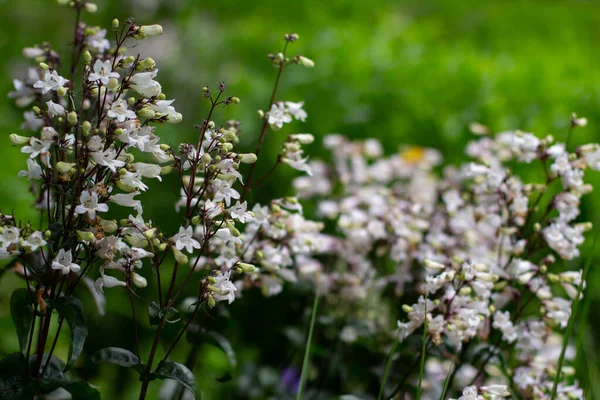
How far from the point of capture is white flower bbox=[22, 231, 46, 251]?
1.21 meters

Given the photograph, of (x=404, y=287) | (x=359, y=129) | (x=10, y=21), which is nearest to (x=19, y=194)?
(x=359, y=129)

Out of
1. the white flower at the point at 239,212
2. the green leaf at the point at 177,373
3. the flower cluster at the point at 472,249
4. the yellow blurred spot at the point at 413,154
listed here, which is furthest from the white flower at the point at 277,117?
the yellow blurred spot at the point at 413,154

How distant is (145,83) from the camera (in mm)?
1304

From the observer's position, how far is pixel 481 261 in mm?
1777

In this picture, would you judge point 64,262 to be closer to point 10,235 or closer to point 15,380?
point 10,235

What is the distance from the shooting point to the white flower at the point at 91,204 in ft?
4.08

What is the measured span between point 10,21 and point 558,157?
22.3 ft

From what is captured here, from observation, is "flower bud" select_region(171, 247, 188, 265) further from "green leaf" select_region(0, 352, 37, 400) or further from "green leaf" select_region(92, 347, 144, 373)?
"green leaf" select_region(0, 352, 37, 400)

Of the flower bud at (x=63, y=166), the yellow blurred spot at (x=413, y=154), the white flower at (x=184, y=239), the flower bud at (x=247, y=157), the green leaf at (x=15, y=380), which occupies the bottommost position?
the green leaf at (x=15, y=380)

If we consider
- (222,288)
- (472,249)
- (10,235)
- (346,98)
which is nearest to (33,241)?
(10,235)

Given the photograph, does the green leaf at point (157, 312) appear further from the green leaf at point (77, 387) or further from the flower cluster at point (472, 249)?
the flower cluster at point (472, 249)

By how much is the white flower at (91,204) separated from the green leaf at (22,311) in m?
0.29

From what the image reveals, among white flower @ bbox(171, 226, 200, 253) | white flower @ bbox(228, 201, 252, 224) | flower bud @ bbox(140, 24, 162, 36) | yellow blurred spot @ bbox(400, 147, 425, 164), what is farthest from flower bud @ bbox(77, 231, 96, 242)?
yellow blurred spot @ bbox(400, 147, 425, 164)

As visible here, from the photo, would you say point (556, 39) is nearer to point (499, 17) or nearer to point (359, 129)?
point (499, 17)
